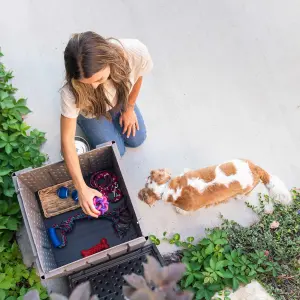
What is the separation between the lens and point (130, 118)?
74.5 inches

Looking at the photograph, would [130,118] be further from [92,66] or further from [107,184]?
[92,66]

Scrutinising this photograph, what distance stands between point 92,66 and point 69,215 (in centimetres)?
88

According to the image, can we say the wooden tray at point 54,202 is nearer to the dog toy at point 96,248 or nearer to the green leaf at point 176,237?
the dog toy at point 96,248

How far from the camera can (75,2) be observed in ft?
7.60

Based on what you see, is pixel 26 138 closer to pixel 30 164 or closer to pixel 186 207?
pixel 30 164

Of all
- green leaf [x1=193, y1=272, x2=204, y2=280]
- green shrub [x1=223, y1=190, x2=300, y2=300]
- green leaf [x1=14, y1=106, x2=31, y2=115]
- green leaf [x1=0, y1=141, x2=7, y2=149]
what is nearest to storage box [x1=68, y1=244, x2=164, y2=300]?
green leaf [x1=193, y1=272, x2=204, y2=280]

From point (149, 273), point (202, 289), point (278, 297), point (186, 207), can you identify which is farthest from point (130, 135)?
point (149, 273)

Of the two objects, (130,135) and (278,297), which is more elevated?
(130,135)

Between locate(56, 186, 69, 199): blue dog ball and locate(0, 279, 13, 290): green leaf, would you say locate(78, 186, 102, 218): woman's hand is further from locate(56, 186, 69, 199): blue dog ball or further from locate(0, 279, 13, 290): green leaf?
locate(0, 279, 13, 290): green leaf

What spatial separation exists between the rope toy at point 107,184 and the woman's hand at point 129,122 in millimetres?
239

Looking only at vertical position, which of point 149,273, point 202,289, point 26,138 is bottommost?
point 202,289

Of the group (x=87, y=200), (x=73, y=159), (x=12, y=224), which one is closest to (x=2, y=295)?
(x=12, y=224)

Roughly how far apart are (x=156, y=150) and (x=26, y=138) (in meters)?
0.68

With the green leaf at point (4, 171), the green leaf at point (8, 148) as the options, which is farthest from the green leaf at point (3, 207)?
the green leaf at point (8, 148)
